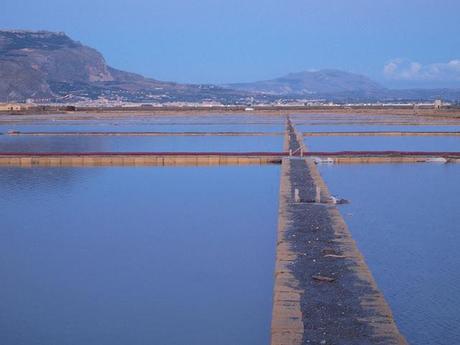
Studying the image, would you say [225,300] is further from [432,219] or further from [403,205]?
[403,205]

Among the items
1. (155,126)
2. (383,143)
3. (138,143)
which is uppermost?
(383,143)

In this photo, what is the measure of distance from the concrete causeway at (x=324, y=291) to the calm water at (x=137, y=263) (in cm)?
39

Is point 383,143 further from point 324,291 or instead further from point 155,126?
point 324,291

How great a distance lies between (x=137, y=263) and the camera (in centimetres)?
898

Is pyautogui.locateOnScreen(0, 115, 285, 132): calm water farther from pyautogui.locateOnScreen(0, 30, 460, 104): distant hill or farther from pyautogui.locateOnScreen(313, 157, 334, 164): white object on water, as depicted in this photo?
pyautogui.locateOnScreen(0, 30, 460, 104): distant hill

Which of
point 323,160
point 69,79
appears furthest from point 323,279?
point 69,79

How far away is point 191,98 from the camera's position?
491ft

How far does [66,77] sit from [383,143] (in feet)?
460

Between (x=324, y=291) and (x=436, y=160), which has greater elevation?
(x=324, y=291)

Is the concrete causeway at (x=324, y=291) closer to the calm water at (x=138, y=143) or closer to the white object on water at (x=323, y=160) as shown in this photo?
the white object on water at (x=323, y=160)

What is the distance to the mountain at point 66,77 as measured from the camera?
126062mm

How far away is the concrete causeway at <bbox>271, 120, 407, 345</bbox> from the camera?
217 inches

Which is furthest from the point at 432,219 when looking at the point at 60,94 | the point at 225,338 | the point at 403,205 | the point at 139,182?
the point at 60,94

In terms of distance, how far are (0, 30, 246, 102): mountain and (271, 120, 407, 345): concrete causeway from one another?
116089mm
